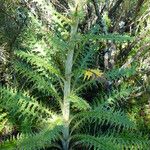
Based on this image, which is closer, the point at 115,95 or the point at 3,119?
the point at 115,95

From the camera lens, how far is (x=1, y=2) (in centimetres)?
406

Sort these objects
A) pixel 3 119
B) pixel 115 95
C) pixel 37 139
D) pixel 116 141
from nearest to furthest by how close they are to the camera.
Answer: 1. pixel 37 139
2. pixel 116 141
3. pixel 115 95
4. pixel 3 119

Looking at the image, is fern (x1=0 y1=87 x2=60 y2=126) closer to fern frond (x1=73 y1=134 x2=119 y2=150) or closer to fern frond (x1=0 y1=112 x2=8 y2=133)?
fern frond (x1=0 y1=112 x2=8 y2=133)

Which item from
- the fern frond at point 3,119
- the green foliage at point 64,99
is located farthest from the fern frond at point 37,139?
the fern frond at point 3,119

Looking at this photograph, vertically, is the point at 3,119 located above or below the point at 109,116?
above

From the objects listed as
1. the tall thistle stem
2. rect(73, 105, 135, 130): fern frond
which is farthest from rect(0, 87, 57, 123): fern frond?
rect(73, 105, 135, 130): fern frond

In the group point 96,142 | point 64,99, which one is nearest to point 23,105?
point 64,99

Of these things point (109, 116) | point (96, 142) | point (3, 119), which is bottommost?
point (96, 142)

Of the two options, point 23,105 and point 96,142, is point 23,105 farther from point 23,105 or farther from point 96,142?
point 96,142

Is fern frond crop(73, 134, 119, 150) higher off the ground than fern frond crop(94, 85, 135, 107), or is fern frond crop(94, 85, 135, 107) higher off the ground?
fern frond crop(94, 85, 135, 107)

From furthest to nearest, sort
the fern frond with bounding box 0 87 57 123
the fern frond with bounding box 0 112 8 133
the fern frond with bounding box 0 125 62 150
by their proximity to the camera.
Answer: the fern frond with bounding box 0 112 8 133
the fern frond with bounding box 0 87 57 123
the fern frond with bounding box 0 125 62 150

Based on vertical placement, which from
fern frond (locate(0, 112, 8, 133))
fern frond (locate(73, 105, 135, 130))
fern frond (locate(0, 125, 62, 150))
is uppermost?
fern frond (locate(0, 112, 8, 133))

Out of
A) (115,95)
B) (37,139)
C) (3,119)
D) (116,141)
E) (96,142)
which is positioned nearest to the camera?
(37,139)

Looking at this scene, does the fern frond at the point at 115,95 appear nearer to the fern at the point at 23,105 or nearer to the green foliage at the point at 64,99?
the green foliage at the point at 64,99
